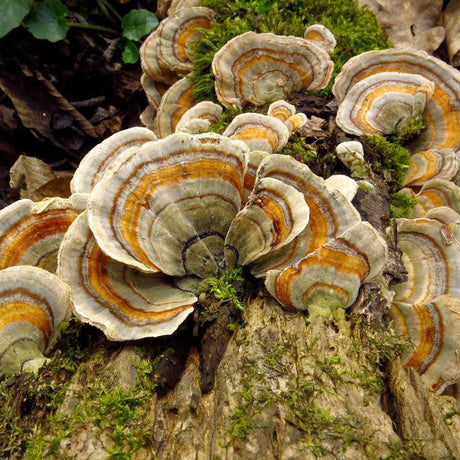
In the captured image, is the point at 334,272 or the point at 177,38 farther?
the point at 177,38

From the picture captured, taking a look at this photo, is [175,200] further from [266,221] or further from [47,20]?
[47,20]

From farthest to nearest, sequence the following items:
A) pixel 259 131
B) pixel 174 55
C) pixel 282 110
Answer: pixel 174 55
pixel 282 110
pixel 259 131

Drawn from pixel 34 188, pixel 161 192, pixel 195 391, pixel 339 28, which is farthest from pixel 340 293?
pixel 34 188

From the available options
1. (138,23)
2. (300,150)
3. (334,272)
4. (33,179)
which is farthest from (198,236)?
(138,23)

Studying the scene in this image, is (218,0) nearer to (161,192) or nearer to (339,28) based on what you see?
(339,28)

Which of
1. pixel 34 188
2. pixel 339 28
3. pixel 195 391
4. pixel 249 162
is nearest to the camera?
pixel 195 391

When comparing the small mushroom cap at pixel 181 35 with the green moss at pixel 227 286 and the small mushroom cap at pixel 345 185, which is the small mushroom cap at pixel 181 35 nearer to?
the small mushroom cap at pixel 345 185
